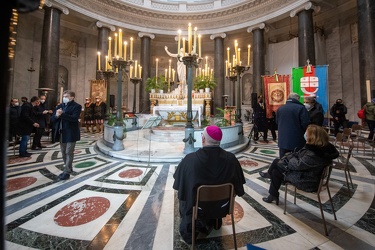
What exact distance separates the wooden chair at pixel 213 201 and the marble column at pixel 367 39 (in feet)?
29.4

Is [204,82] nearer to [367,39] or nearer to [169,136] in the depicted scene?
[169,136]

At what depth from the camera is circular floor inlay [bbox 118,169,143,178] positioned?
3660 millimetres

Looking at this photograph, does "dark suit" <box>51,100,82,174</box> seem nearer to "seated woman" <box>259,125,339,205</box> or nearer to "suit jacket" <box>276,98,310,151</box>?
"seated woman" <box>259,125,339,205</box>

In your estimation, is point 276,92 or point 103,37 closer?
point 276,92

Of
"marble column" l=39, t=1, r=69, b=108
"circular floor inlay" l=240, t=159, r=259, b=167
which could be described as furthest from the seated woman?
"marble column" l=39, t=1, r=69, b=108

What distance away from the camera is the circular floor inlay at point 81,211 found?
219 centimetres

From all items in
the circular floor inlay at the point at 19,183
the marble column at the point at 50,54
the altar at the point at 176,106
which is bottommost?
the circular floor inlay at the point at 19,183

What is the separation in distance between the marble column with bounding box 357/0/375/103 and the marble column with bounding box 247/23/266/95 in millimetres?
5046

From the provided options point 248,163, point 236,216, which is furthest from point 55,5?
point 236,216

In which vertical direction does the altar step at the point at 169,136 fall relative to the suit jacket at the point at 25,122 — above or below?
below

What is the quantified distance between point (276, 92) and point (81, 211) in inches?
317

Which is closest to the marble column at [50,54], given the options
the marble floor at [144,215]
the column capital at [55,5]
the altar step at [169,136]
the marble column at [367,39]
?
the column capital at [55,5]

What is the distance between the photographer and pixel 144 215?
A: 2348 mm

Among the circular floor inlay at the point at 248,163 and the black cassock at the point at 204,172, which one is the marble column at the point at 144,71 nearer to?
the circular floor inlay at the point at 248,163
